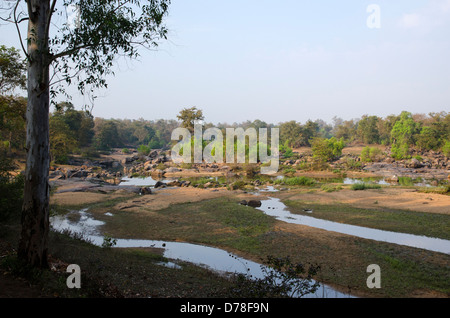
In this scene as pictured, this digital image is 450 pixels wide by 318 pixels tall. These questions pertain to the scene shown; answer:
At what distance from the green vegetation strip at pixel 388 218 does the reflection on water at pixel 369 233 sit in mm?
Result: 570

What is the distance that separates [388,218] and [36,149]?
836 inches

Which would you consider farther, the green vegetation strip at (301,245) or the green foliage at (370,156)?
the green foliage at (370,156)

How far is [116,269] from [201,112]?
8054 cm

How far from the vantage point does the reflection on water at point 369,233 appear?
51.9 ft

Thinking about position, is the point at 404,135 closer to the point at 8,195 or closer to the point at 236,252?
the point at 236,252

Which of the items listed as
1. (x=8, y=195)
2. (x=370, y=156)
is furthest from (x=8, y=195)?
(x=370, y=156)

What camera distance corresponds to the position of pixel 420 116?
105m

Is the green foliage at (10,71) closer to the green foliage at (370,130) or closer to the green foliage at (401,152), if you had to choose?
the green foliage at (401,152)

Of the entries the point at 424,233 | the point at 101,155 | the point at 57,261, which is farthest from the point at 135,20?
the point at 101,155

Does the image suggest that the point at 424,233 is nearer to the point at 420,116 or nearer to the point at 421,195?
the point at 421,195

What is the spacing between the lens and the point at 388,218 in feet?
68.2

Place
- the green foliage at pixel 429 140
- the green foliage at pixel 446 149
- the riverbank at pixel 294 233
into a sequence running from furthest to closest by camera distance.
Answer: the green foliage at pixel 429 140 → the green foliage at pixel 446 149 → the riverbank at pixel 294 233

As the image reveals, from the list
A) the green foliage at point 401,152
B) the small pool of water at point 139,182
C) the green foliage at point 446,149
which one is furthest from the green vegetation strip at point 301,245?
the green foliage at point 446,149

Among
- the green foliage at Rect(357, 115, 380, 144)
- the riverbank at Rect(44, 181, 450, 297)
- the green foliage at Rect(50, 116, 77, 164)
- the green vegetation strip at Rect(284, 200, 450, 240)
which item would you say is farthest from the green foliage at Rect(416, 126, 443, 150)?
the green foliage at Rect(50, 116, 77, 164)
